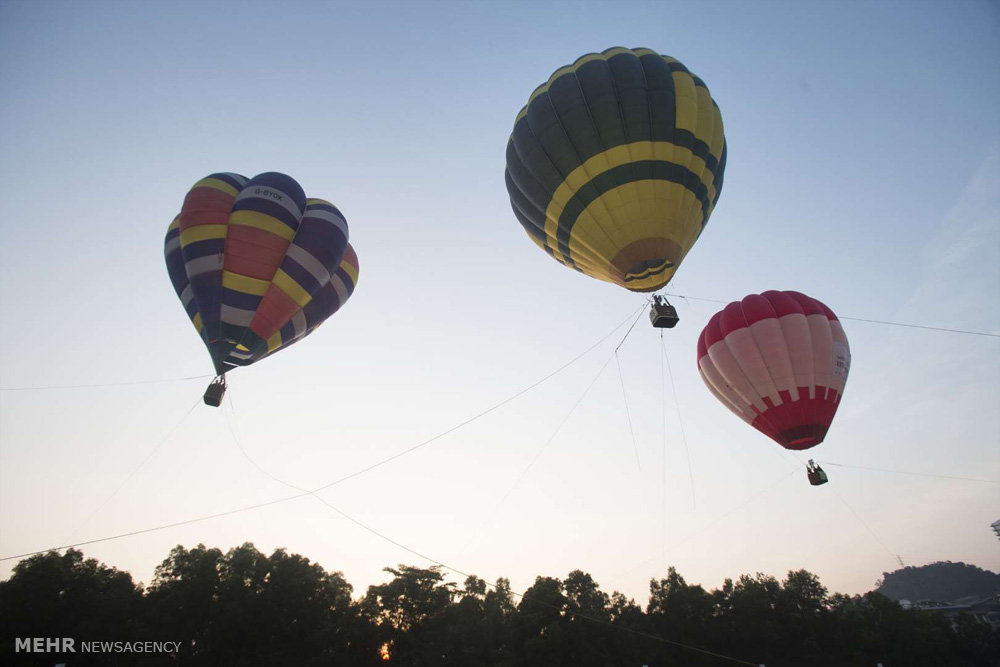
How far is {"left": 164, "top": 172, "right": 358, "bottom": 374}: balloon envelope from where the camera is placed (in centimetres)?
1070

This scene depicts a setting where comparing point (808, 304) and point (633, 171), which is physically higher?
point (633, 171)

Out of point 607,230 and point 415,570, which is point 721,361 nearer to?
point 607,230

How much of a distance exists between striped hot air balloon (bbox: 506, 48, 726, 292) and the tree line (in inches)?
614

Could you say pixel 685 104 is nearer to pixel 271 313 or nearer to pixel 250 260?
pixel 250 260

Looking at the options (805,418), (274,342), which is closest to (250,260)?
(274,342)

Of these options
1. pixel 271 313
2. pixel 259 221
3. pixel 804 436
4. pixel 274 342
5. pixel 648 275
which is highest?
pixel 259 221

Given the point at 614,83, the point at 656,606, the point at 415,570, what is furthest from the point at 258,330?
the point at 656,606

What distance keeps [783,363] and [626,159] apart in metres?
6.67

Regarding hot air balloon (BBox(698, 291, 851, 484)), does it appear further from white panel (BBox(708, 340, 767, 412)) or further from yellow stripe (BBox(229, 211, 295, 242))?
yellow stripe (BBox(229, 211, 295, 242))

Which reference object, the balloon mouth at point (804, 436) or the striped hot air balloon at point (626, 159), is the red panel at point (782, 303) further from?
the striped hot air balloon at point (626, 159)

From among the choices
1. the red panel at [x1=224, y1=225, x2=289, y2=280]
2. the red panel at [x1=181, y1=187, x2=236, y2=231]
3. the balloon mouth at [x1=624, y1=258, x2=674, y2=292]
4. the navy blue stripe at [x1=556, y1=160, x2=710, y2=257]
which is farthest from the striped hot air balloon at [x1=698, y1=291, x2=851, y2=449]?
the red panel at [x1=181, y1=187, x2=236, y2=231]

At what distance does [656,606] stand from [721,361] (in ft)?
87.4

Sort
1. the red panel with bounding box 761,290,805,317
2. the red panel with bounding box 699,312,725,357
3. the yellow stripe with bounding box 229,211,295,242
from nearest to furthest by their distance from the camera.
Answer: the yellow stripe with bounding box 229,211,295,242 < the red panel with bounding box 761,290,805,317 < the red panel with bounding box 699,312,725,357

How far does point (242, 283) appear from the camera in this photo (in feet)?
35.4
